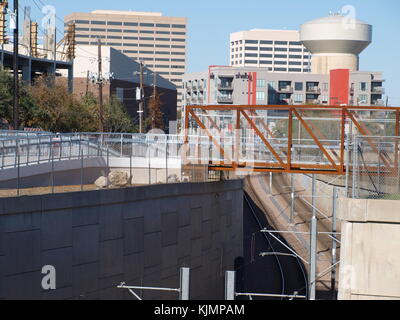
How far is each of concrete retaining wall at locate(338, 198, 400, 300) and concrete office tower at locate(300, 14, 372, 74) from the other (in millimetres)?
145077

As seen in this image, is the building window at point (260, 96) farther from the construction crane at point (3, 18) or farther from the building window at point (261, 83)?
the construction crane at point (3, 18)

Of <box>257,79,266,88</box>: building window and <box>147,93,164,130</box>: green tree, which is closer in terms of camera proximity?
<box>147,93,164,130</box>: green tree

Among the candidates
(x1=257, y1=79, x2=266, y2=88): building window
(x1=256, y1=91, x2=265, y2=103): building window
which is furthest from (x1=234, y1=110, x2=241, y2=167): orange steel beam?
(x1=257, y1=79, x2=266, y2=88): building window

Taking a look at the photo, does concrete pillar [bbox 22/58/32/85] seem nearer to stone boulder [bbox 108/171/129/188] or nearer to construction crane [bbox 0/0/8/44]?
construction crane [bbox 0/0/8/44]

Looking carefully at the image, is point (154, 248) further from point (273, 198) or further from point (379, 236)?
point (273, 198)

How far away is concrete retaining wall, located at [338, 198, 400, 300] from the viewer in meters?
14.2

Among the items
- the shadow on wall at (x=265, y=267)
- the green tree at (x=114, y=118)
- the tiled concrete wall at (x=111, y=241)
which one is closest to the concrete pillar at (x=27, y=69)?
the green tree at (x=114, y=118)

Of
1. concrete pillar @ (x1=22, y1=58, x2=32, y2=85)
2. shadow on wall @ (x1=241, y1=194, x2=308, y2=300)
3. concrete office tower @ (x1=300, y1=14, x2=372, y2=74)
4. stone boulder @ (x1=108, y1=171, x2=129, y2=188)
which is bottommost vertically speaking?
shadow on wall @ (x1=241, y1=194, x2=308, y2=300)

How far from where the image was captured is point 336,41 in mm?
159500

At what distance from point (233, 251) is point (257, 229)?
9.69 m

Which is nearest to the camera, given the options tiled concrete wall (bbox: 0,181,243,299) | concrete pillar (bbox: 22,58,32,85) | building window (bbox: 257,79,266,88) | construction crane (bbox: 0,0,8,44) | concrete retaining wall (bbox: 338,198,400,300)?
concrete retaining wall (bbox: 338,198,400,300)

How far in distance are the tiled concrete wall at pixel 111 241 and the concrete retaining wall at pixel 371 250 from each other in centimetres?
725

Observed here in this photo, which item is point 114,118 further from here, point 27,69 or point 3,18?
point 3,18
